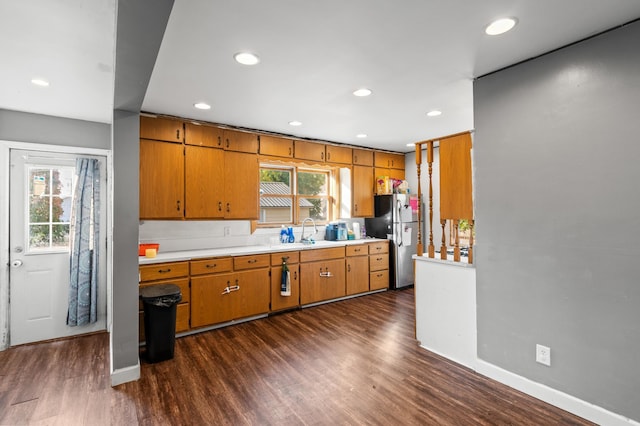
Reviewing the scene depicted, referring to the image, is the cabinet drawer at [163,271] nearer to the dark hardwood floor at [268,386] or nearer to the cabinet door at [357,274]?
the dark hardwood floor at [268,386]

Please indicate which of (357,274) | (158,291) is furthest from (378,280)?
(158,291)

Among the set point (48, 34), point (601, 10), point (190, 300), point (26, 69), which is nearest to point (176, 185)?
point (190, 300)

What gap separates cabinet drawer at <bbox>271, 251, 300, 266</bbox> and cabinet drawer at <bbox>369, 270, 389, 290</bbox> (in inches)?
58.1

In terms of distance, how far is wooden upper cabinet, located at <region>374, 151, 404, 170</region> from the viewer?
18.9ft

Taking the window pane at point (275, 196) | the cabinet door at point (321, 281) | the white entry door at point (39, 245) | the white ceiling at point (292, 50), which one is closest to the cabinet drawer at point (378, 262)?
the cabinet door at point (321, 281)

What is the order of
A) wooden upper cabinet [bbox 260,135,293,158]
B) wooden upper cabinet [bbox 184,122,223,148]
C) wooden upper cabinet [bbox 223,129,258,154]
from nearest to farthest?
wooden upper cabinet [bbox 184,122,223,148], wooden upper cabinet [bbox 223,129,258,154], wooden upper cabinet [bbox 260,135,293,158]

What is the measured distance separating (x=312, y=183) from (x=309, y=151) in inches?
26.0

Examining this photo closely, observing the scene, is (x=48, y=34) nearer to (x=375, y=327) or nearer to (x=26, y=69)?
(x=26, y=69)

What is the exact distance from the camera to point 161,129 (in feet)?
11.8

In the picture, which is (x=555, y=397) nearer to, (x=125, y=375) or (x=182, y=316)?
(x=125, y=375)

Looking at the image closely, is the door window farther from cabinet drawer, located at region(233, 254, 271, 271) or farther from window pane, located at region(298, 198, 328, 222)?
window pane, located at region(298, 198, 328, 222)

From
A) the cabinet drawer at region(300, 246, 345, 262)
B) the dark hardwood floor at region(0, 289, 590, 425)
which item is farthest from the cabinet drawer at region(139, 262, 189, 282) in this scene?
the cabinet drawer at region(300, 246, 345, 262)

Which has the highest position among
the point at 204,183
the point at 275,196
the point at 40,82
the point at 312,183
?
the point at 40,82

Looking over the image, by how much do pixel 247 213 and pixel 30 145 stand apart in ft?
7.86
